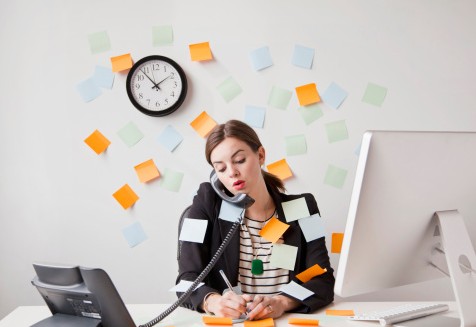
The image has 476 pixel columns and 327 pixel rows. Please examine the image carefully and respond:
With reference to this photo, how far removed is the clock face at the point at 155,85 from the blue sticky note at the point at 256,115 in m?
0.32

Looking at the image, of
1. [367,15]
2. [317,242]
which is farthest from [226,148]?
[367,15]

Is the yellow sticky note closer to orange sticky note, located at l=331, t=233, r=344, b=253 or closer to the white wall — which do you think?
the white wall

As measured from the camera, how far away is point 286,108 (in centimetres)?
254

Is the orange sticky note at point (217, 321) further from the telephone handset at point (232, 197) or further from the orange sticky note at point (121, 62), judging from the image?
the orange sticky note at point (121, 62)

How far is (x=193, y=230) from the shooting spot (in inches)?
76.5

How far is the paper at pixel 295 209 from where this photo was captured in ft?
6.58

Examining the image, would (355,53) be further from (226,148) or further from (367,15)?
(226,148)

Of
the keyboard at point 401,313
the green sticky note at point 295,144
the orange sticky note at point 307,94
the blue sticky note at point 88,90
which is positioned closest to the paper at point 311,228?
the keyboard at point 401,313

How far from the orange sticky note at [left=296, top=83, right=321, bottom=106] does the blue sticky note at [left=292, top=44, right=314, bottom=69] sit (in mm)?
96

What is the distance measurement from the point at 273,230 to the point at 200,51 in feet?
3.36

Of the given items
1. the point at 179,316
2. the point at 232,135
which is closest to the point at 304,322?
the point at 179,316

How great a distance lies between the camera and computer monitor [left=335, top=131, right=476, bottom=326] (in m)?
1.15

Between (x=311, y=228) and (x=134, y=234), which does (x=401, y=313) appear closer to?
(x=311, y=228)

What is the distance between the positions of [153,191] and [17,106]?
0.79m
